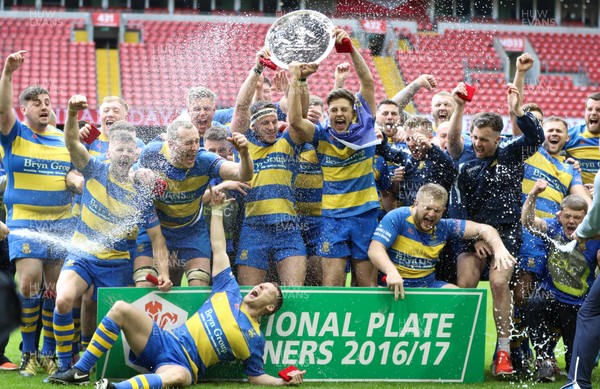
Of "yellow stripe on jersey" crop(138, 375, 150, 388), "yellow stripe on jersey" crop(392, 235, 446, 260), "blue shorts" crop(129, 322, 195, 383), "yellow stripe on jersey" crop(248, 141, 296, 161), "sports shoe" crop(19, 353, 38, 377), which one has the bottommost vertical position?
"sports shoe" crop(19, 353, 38, 377)

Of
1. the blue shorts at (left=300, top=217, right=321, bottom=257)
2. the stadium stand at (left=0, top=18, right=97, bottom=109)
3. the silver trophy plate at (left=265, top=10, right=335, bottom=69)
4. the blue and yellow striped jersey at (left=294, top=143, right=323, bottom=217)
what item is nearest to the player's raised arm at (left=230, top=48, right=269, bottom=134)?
the silver trophy plate at (left=265, top=10, right=335, bottom=69)

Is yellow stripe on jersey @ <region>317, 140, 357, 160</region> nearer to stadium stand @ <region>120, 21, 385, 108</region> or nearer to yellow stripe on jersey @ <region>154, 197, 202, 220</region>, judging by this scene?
yellow stripe on jersey @ <region>154, 197, 202, 220</region>

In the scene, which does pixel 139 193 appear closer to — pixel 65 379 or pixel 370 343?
pixel 65 379

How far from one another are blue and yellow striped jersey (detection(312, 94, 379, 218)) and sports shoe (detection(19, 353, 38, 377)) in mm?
2050

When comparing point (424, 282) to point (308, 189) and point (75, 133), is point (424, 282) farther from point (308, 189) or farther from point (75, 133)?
point (75, 133)

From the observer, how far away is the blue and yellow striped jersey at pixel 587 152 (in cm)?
668

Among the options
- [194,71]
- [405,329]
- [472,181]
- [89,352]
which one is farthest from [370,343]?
[194,71]

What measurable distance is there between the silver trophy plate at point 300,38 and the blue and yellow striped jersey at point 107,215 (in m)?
1.32

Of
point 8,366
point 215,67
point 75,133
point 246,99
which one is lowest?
point 8,366

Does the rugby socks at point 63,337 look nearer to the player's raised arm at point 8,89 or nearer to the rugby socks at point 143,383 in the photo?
the rugby socks at point 143,383

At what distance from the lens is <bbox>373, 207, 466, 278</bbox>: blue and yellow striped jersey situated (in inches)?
212

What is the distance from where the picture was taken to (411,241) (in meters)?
5.41

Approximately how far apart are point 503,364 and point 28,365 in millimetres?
2945

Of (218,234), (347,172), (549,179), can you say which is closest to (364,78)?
(347,172)
